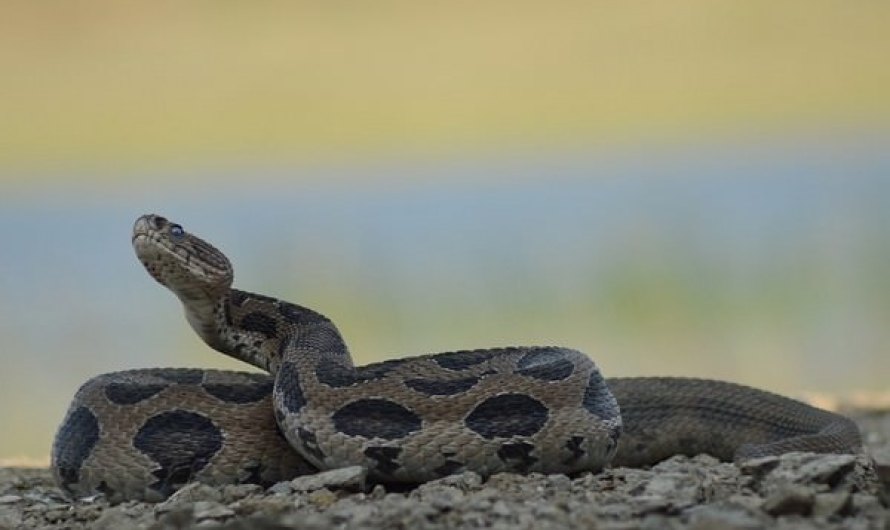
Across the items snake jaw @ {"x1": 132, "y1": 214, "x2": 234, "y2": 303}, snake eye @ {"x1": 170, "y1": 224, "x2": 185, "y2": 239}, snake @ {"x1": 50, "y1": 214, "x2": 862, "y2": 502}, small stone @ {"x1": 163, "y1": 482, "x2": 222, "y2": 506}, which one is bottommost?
small stone @ {"x1": 163, "y1": 482, "x2": 222, "y2": 506}

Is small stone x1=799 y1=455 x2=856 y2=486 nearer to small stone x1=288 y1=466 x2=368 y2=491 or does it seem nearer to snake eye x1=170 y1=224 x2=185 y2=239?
small stone x1=288 y1=466 x2=368 y2=491

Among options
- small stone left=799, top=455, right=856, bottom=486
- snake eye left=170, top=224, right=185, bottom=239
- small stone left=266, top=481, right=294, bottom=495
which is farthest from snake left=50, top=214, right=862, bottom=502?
small stone left=799, top=455, right=856, bottom=486

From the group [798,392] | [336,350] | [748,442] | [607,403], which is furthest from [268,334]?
[798,392]

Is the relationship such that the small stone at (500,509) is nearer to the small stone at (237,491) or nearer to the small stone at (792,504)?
the small stone at (792,504)

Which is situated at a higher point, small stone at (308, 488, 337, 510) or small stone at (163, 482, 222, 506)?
small stone at (163, 482, 222, 506)

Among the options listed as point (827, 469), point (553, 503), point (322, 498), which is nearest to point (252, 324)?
point (322, 498)

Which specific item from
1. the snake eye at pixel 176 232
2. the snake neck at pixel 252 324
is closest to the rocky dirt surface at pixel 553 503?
the snake neck at pixel 252 324

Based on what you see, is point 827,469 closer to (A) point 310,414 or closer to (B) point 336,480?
(B) point 336,480
